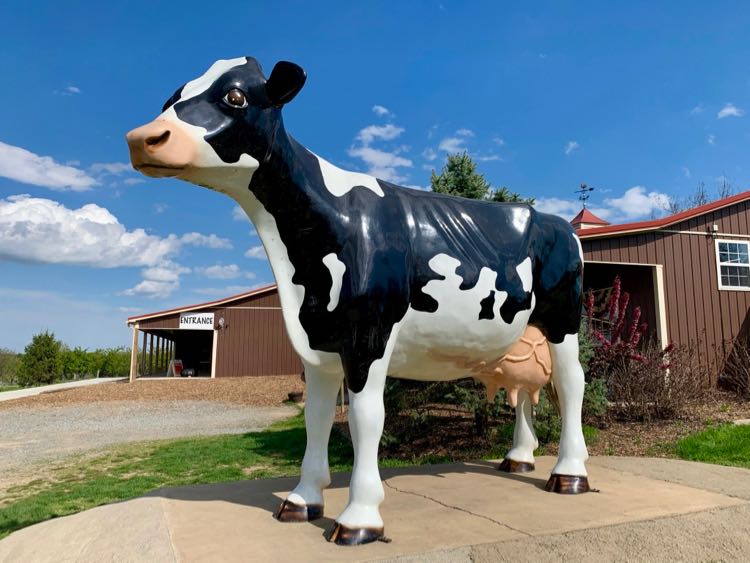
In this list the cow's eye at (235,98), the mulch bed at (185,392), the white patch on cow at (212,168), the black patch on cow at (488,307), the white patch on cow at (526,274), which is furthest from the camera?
the mulch bed at (185,392)

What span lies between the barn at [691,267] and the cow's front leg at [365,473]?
878cm

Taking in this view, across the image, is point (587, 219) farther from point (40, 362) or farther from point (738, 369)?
point (40, 362)

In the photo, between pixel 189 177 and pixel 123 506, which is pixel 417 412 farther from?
pixel 189 177

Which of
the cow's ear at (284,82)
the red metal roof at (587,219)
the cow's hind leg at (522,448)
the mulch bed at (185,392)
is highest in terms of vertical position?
the red metal roof at (587,219)

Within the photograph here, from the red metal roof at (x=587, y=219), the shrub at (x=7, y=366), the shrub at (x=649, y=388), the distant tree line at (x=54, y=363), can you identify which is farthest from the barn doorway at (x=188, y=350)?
the shrub at (x=649, y=388)

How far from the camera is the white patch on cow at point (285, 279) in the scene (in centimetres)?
310

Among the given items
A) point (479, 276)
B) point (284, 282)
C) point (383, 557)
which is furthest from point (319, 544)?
point (479, 276)

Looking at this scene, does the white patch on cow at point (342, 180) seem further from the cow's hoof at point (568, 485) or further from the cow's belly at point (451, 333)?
the cow's hoof at point (568, 485)

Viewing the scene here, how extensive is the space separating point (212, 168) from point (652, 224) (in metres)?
10.7

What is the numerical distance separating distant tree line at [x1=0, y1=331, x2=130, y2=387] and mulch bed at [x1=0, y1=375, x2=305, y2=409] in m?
10.0

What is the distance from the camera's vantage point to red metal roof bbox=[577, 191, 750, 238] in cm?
1092

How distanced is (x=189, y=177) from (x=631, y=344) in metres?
7.42

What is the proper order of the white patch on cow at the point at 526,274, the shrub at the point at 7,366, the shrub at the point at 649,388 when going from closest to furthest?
the white patch on cow at the point at 526,274
the shrub at the point at 649,388
the shrub at the point at 7,366

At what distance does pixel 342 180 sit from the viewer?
3350mm
